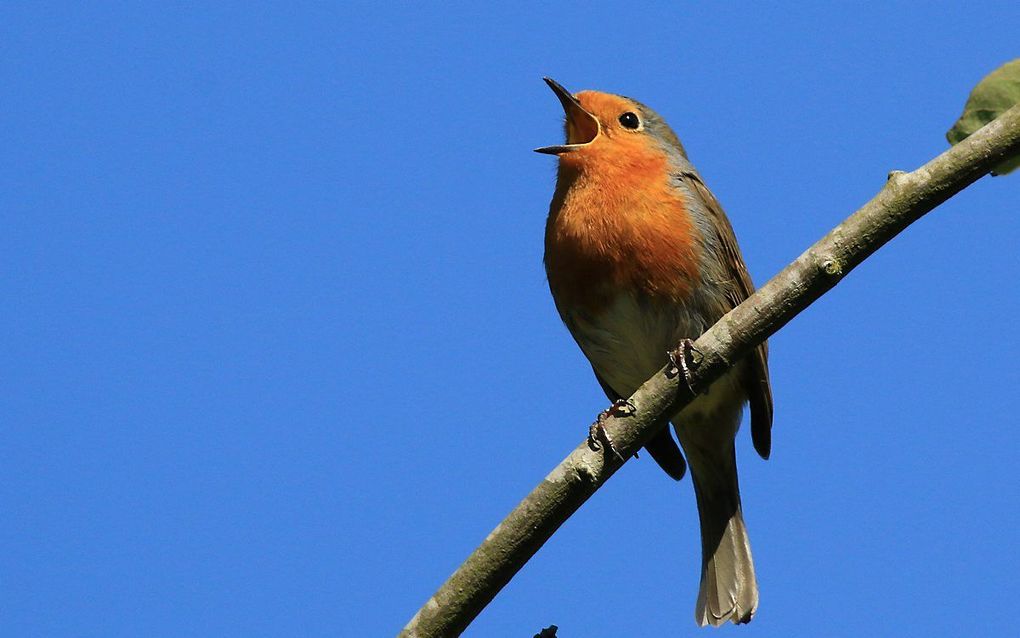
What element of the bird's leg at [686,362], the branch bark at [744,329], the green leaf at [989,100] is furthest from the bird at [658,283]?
the green leaf at [989,100]

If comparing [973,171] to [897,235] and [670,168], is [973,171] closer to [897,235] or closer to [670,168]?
[897,235]

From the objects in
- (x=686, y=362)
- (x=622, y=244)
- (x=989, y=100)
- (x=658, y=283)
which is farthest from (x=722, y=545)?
(x=989, y=100)

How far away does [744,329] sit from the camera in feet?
13.4

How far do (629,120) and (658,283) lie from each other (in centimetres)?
140

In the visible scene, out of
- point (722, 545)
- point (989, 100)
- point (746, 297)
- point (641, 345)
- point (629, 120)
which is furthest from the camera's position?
point (722, 545)

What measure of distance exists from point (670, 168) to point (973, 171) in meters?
3.12

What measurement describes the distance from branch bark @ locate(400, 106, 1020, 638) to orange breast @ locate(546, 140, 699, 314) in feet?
6.31

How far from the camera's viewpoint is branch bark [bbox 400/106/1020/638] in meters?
3.70

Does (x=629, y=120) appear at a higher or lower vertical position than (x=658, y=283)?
higher

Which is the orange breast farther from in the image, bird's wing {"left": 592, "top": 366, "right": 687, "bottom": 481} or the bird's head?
bird's wing {"left": 592, "top": 366, "right": 687, "bottom": 481}

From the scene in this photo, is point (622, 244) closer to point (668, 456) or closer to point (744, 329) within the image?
point (668, 456)

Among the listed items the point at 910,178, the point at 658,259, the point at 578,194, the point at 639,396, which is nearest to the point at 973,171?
the point at 910,178

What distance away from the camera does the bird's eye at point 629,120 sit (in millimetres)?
7008

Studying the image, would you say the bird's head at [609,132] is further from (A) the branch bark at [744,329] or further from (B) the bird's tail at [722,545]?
(A) the branch bark at [744,329]
